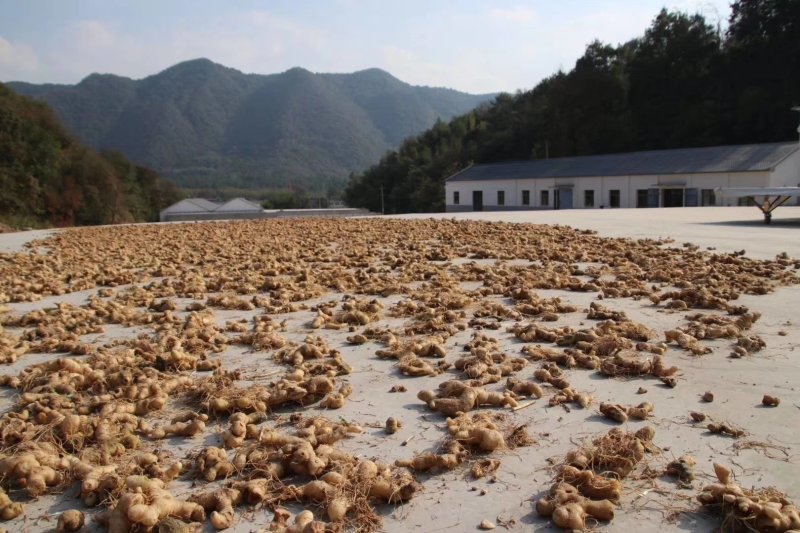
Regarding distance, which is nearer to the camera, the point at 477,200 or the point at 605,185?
the point at 605,185

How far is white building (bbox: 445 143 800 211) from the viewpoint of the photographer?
28156 millimetres

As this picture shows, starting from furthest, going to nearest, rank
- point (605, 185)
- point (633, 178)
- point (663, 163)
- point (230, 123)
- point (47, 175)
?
1. point (230, 123)
2. point (605, 185)
3. point (47, 175)
4. point (633, 178)
5. point (663, 163)

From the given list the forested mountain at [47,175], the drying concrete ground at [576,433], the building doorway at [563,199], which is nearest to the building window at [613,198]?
the building doorway at [563,199]

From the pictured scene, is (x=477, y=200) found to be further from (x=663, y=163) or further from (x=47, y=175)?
(x=47, y=175)

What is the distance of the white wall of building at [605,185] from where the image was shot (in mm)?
27984

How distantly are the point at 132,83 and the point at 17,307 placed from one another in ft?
426

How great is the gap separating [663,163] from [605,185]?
3138 mm

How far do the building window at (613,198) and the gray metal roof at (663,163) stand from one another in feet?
3.08

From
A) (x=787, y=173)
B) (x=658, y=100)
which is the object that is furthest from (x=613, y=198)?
(x=658, y=100)

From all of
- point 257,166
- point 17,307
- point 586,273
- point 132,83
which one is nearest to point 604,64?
point 586,273

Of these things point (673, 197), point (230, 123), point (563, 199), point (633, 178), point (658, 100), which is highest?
point (230, 123)

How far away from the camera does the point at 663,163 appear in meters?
31.5

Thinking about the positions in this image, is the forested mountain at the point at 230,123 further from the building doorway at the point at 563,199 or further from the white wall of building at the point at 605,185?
the building doorway at the point at 563,199

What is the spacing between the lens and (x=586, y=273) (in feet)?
20.4
